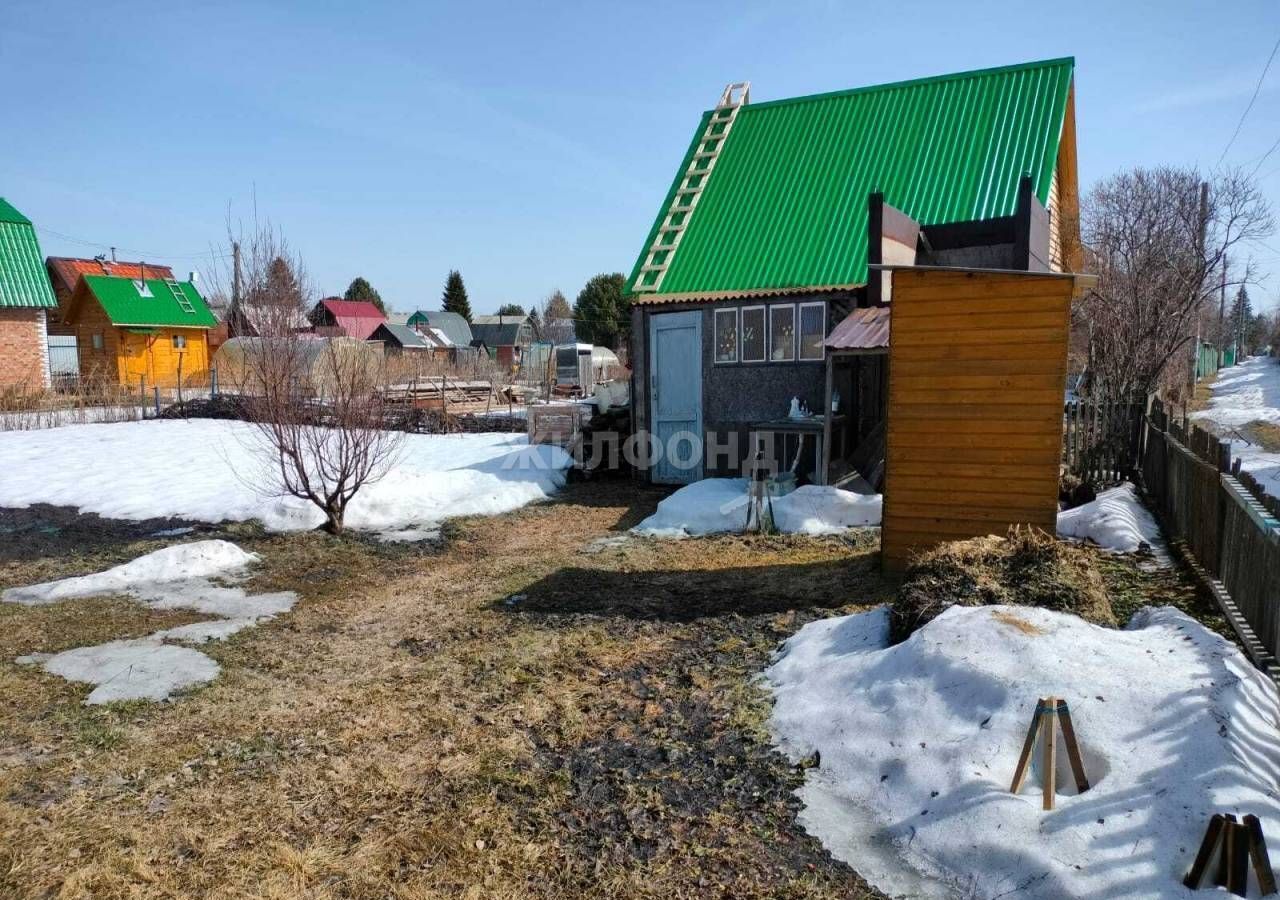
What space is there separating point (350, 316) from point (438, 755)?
221 ft

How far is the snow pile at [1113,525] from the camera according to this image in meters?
7.57

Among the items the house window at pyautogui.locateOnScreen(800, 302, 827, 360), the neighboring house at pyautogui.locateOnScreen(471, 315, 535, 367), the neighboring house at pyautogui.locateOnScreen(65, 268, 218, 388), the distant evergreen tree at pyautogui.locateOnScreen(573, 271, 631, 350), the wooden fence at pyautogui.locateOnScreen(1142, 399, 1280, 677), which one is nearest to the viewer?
the wooden fence at pyautogui.locateOnScreen(1142, 399, 1280, 677)

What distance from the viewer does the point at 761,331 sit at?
12.5 metres

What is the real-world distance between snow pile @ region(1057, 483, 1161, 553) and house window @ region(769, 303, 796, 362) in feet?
15.7

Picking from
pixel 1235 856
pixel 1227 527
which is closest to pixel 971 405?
pixel 1227 527

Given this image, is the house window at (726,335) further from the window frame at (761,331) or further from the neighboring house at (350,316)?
the neighboring house at (350,316)

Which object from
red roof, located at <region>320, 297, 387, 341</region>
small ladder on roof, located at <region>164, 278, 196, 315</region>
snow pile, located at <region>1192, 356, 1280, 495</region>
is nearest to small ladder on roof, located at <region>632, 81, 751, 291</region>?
snow pile, located at <region>1192, 356, 1280, 495</region>

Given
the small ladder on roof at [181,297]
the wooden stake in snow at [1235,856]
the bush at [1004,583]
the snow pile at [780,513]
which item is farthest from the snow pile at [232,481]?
the small ladder on roof at [181,297]

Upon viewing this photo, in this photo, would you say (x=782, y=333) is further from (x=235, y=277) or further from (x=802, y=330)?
(x=235, y=277)

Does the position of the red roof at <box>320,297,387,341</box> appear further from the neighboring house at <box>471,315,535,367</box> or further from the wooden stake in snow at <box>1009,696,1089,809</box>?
the wooden stake in snow at <box>1009,696,1089,809</box>

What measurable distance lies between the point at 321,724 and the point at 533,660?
1.48m

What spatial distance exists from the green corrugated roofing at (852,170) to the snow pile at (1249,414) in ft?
17.3

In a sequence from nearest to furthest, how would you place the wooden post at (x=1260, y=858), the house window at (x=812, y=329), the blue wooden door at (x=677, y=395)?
the wooden post at (x=1260, y=858)
the house window at (x=812, y=329)
the blue wooden door at (x=677, y=395)

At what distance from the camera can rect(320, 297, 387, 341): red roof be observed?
6350 centimetres
